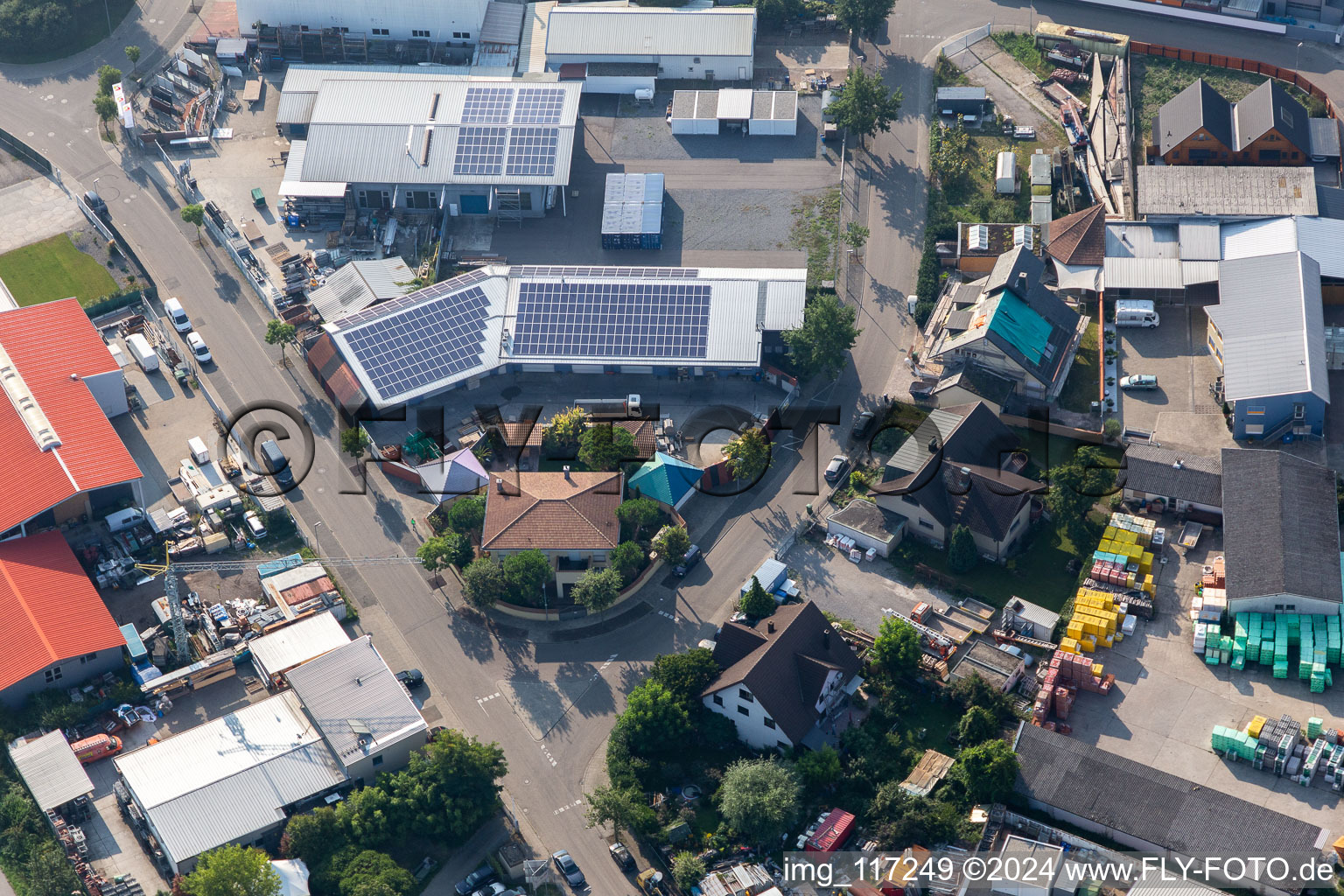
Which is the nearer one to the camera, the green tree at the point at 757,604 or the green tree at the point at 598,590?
the green tree at the point at 757,604

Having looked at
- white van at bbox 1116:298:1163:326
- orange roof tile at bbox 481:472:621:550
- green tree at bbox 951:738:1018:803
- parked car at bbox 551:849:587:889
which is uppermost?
orange roof tile at bbox 481:472:621:550

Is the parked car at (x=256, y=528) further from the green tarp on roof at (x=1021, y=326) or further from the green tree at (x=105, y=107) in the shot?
the green tarp on roof at (x=1021, y=326)

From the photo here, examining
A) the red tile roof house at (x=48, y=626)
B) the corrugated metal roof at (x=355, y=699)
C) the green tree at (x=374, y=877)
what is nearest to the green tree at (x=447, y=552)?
the corrugated metal roof at (x=355, y=699)

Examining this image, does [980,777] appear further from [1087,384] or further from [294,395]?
[294,395]

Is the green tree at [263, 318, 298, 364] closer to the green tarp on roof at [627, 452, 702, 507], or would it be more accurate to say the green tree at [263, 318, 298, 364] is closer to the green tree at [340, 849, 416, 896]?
the green tarp on roof at [627, 452, 702, 507]

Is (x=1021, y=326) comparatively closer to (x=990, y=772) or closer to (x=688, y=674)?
(x=990, y=772)

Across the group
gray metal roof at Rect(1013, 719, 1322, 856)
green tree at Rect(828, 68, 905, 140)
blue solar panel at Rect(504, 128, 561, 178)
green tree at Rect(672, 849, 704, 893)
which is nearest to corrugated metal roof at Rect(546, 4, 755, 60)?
green tree at Rect(828, 68, 905, 140)
